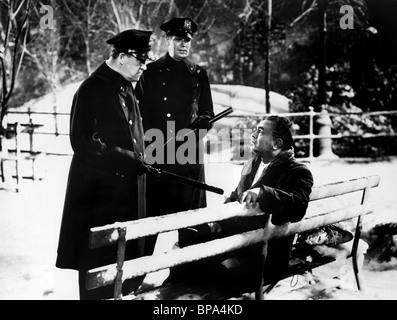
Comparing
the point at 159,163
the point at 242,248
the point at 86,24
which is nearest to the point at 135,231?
the point at 242,248

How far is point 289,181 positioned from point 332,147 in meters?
2.35

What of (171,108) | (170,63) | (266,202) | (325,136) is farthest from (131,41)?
(325,136)

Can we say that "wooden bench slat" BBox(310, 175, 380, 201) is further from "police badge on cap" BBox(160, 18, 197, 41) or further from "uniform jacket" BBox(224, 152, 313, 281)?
"police badge on cap" BBox(160, 18, 197, 41)

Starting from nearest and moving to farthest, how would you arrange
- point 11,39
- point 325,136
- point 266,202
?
point 266,202, point 11,39, point 325,136

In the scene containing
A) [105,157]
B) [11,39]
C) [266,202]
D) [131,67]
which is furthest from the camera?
[11,39]

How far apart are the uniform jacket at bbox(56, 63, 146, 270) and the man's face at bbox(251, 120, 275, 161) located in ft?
2.42

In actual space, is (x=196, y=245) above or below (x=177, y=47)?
below

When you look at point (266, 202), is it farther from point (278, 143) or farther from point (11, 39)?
point (11, 39)

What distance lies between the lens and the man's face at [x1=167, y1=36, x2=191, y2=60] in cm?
305

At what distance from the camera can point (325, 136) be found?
183 inches

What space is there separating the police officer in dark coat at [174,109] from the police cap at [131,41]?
0.28 meters

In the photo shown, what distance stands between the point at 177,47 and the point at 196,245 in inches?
56.6

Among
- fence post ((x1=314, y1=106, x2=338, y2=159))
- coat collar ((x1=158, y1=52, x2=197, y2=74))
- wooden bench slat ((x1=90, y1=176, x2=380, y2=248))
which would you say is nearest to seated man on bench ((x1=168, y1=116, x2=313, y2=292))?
wooden bench slat ((x1=90, y1=176, x2=380, y2=248))

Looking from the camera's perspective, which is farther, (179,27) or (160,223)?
(179,27)
